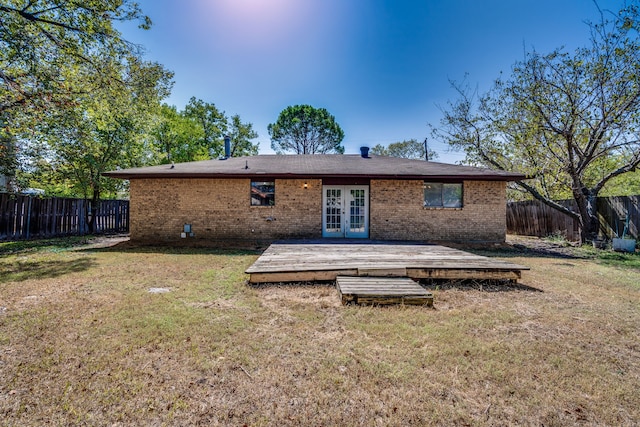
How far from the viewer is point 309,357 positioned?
2553mm

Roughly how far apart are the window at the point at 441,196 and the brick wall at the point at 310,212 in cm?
19

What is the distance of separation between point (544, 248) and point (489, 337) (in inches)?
379

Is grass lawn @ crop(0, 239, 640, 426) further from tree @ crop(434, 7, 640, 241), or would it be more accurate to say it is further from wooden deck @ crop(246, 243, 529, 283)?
tree @ crop(434, 7, 640, 241)

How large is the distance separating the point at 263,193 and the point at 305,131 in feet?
63.9

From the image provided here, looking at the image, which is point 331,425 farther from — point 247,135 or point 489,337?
point 247,135

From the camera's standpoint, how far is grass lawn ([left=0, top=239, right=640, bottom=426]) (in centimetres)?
188

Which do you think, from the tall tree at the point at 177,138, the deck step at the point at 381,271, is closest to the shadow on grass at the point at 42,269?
the deck step at the point at 381,271

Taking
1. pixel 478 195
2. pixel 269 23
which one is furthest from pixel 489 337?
pixel 269 23

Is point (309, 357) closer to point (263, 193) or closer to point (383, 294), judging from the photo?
point (383, 294)

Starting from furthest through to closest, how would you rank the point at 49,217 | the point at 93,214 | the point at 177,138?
the point at 177,138
the point at 93,214
the point at 49,217

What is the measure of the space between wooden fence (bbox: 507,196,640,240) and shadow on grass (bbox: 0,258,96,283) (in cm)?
1704

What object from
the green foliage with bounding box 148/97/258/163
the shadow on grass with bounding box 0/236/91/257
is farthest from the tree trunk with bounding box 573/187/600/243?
the green foliage with bounding box 148/97/258/163

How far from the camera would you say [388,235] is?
9.80 m

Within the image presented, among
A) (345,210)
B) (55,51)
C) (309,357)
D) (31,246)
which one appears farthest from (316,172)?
(31,246)
